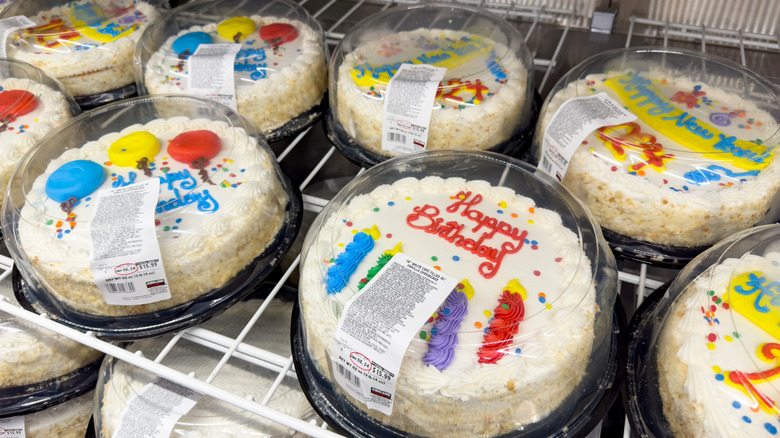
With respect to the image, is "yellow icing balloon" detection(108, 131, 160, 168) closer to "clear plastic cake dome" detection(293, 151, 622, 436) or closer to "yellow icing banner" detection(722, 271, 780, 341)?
"clear plastic cake dome" detection(293, 151, 622, 436)

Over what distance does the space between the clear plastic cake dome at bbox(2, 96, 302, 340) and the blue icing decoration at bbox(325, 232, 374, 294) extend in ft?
0.84

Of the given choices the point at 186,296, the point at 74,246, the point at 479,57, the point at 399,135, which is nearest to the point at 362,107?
the point at 399,135

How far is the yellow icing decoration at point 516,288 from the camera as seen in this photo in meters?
1.04

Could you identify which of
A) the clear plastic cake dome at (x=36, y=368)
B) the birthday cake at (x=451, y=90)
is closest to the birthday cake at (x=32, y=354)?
the clear plastic cake dome at (x=36, y=368)

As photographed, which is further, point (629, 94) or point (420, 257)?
point (629, 94)

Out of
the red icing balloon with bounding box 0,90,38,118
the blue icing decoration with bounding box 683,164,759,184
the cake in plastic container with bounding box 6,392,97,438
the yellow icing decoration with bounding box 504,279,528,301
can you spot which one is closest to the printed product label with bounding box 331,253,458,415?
the yellow icing decoration with bounding box 504,279,528,301

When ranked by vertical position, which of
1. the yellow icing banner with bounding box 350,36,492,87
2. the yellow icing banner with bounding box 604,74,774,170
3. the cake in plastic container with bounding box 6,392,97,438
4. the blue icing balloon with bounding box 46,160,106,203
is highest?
the yellow icing banner with bounding box 350,36,492,87

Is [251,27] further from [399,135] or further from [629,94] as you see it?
[629,94]

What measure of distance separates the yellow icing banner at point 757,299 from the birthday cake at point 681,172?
0.65ft

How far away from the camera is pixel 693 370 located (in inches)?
36.4

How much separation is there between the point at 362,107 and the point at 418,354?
0.72 meters

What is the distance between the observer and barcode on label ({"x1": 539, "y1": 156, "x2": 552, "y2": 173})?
4.40 ft

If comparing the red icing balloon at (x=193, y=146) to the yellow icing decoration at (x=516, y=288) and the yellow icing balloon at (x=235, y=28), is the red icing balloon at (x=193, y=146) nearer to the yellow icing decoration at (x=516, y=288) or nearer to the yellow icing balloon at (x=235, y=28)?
the yellow icing balloon at (x=235, y=28)

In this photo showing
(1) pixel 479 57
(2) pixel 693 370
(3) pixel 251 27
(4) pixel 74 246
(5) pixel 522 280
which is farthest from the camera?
(3) pixel 251 27
